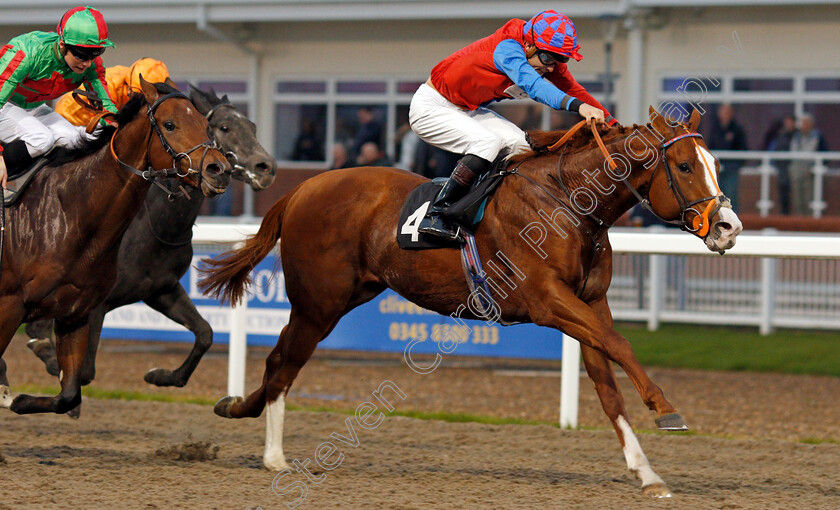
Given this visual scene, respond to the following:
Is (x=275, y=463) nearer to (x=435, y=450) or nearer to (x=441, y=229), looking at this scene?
(x=435, y=450)

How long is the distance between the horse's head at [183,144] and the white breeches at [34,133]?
413 mm

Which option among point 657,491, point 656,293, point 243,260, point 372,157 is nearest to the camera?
point 657,491

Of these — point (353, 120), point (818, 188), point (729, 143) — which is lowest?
point (818, 188)

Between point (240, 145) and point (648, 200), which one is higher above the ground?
point (240, 145)

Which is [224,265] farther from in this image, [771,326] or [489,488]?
[771,326]

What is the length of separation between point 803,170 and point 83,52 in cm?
909

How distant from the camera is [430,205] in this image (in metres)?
4.65

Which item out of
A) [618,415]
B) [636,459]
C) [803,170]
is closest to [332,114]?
[803,170]

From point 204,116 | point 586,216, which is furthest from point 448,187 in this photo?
point 204,116

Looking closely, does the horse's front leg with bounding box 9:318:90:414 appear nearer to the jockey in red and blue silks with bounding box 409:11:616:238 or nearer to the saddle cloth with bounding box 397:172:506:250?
the saddle cloth with bounding box 397:172:506:250

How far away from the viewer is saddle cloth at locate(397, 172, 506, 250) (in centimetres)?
454

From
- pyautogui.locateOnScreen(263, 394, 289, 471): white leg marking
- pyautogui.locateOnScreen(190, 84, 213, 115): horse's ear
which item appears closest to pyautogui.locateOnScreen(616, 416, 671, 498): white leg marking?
pyautogui.locateOnScreen(263, 394, 289, 471): white leg marking

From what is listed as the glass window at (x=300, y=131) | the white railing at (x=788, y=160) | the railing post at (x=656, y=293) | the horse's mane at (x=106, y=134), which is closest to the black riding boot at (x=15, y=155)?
the horse's mane at (x=106, y=134)

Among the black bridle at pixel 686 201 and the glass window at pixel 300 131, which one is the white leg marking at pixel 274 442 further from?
the glass window at pixel 300 131
